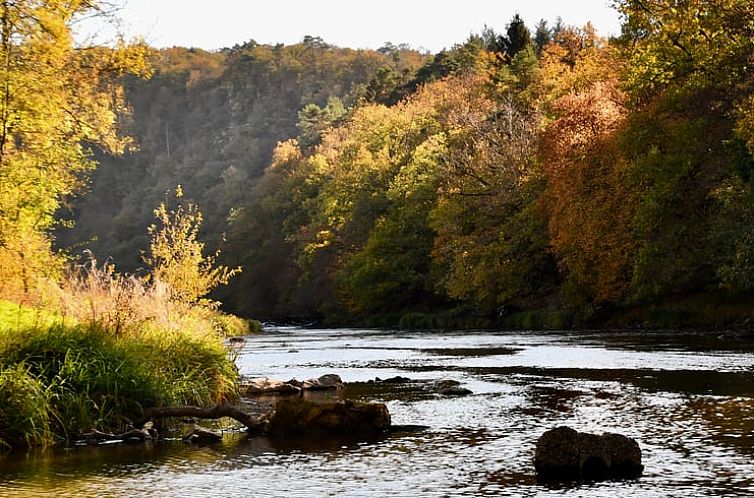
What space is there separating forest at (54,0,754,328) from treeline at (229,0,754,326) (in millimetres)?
134

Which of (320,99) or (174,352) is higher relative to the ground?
(320,99)

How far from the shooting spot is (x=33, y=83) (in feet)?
75.6

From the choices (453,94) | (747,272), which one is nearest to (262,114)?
(453,94)

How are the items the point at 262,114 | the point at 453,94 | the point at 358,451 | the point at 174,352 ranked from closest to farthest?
1. the point at 358,451
2. the point at 174,352
3. the point at 453,94
4. the point at 262,114

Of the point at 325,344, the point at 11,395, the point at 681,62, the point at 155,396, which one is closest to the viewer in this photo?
the point at 11,395

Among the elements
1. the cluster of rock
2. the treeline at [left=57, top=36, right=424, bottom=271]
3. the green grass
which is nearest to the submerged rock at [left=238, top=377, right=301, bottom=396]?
the cluster of rock

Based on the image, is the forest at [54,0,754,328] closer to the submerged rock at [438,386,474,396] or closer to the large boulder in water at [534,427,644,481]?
the submerged rock at [438,386,474,396]

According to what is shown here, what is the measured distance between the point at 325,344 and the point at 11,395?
2941 cm

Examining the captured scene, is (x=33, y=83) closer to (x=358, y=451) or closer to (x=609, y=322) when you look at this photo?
(x=358, y=451)

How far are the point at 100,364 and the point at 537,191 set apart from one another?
46298 mm

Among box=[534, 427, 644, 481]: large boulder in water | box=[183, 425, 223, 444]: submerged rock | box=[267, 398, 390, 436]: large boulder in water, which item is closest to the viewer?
box=[534, 427, 644, 481]: large boulder in water

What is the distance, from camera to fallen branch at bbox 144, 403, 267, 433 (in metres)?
16.1

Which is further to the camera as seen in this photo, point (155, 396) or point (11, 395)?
point (155, 396)

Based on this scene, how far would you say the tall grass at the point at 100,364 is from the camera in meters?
15.2
